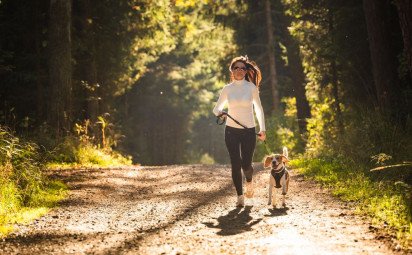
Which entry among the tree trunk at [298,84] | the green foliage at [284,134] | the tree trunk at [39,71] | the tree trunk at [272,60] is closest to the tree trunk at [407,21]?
the tree trunk at [39,71]

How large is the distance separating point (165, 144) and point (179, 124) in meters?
2.30

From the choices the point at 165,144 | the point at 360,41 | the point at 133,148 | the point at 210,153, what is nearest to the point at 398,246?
the point at 360,41

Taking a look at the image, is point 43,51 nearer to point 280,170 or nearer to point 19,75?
point 19,75

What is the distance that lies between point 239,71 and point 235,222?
2.47m

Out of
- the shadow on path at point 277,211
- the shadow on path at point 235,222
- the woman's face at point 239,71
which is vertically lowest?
the shadow on path at point 235,222

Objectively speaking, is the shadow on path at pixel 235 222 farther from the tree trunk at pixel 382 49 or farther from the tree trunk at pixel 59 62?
the tree trunk at pixel 59 62

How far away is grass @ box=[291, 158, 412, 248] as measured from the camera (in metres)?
6.03

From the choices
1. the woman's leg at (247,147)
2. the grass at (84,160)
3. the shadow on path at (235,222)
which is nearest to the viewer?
the shadow on path at (235,222)

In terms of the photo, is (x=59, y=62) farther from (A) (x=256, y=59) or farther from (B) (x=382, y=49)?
(A) (x=256, y=59)

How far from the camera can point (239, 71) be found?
27.5ft

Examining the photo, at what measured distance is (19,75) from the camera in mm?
17031

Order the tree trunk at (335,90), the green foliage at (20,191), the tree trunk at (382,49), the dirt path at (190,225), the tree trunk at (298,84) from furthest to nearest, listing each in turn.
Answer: the tree trunk at (298,84) → the tree trunk at (335,90) → the tree trunk at (382,49) → the green foliage at (20,191) → the dirt path at (190,225)

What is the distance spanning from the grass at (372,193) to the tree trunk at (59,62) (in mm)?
7298

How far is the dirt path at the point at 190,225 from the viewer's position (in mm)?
5598
